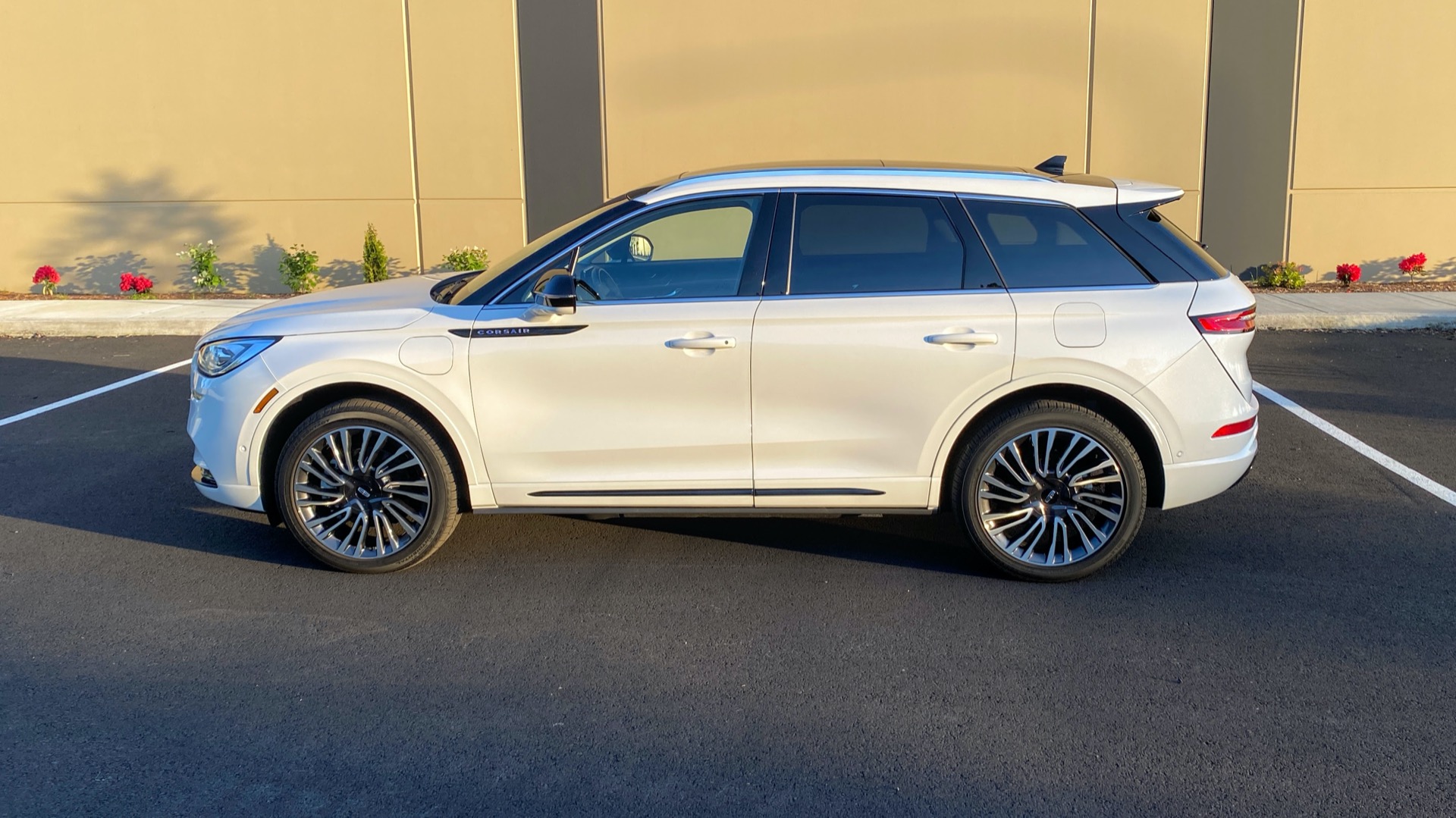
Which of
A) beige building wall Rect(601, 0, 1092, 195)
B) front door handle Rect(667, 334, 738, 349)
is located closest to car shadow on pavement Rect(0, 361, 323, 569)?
front door handle Rect(667, 334, 738, 349)

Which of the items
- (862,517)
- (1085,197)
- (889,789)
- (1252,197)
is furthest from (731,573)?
(1252,197)

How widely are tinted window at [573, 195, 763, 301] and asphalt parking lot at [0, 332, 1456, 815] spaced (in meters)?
1.33

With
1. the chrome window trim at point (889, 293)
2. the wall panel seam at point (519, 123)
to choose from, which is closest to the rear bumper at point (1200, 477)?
the chrome window trim at point (889, 293)

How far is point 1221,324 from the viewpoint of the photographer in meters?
5.09

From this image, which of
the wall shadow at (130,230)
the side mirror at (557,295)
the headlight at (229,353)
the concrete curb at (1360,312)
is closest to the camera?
the side mirror at (557,295)

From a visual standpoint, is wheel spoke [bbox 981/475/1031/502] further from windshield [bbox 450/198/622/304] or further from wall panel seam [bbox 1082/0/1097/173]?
wall panel seam [bbox 1082/0/1097/173]

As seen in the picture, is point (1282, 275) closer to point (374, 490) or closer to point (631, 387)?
point (631, 387)

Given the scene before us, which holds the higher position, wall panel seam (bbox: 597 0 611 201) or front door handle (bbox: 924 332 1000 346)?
wall panel seam (bbox: 597 0 611 201)

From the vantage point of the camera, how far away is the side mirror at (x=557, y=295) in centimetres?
503

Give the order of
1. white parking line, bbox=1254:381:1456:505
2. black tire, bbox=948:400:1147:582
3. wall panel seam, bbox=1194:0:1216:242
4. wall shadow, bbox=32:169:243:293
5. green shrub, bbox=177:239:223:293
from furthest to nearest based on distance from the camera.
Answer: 1. wall shadow, bbox=32:169:243:293
2. green shrub, bbox=177:239:223:293
3. wall panel seam, bbox=1194:0:1216:242
4. white parking line, bbox=1254:381:1456:505
5. black tire, bbox=948:400:1147:582

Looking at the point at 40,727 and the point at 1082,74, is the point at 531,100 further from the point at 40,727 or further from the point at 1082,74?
the point at 40,727

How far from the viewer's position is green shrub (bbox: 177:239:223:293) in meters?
14.2

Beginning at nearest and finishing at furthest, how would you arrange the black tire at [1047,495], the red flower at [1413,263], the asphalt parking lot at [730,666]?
the asphalt parking lot at [730,666]
the black tire at [1047,495]
the red flower at [1413,263]

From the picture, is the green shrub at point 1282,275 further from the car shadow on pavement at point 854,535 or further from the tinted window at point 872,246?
the tinted window at point 872,246
